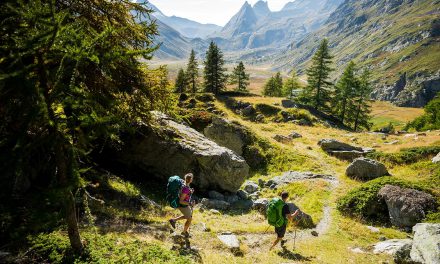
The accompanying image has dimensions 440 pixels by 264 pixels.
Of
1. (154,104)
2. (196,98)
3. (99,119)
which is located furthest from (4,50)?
(196,98)

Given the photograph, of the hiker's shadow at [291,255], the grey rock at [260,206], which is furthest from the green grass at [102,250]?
the grey rock at [260,206]

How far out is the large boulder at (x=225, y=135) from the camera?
31.4 m

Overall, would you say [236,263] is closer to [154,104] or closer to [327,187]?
[154,104]

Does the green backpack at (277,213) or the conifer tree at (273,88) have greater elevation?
the conifer tree at (273,88)

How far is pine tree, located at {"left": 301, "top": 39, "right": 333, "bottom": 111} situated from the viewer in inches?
2507

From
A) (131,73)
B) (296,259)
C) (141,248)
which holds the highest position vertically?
(131,73)

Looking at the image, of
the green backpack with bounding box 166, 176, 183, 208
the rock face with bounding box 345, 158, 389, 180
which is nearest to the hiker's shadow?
the green backpack with bounding box 166, 176, 183, 208

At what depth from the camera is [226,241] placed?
13531mm

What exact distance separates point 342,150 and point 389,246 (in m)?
19.1

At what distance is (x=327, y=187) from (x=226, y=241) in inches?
501

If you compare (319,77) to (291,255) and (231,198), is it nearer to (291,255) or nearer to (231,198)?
(231,198)

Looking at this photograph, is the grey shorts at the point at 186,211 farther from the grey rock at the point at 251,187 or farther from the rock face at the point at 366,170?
the rock face at the point at 366,170

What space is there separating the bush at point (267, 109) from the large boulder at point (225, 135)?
25.5m

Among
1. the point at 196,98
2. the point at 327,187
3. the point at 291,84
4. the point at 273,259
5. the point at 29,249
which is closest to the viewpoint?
the point at 29,249
